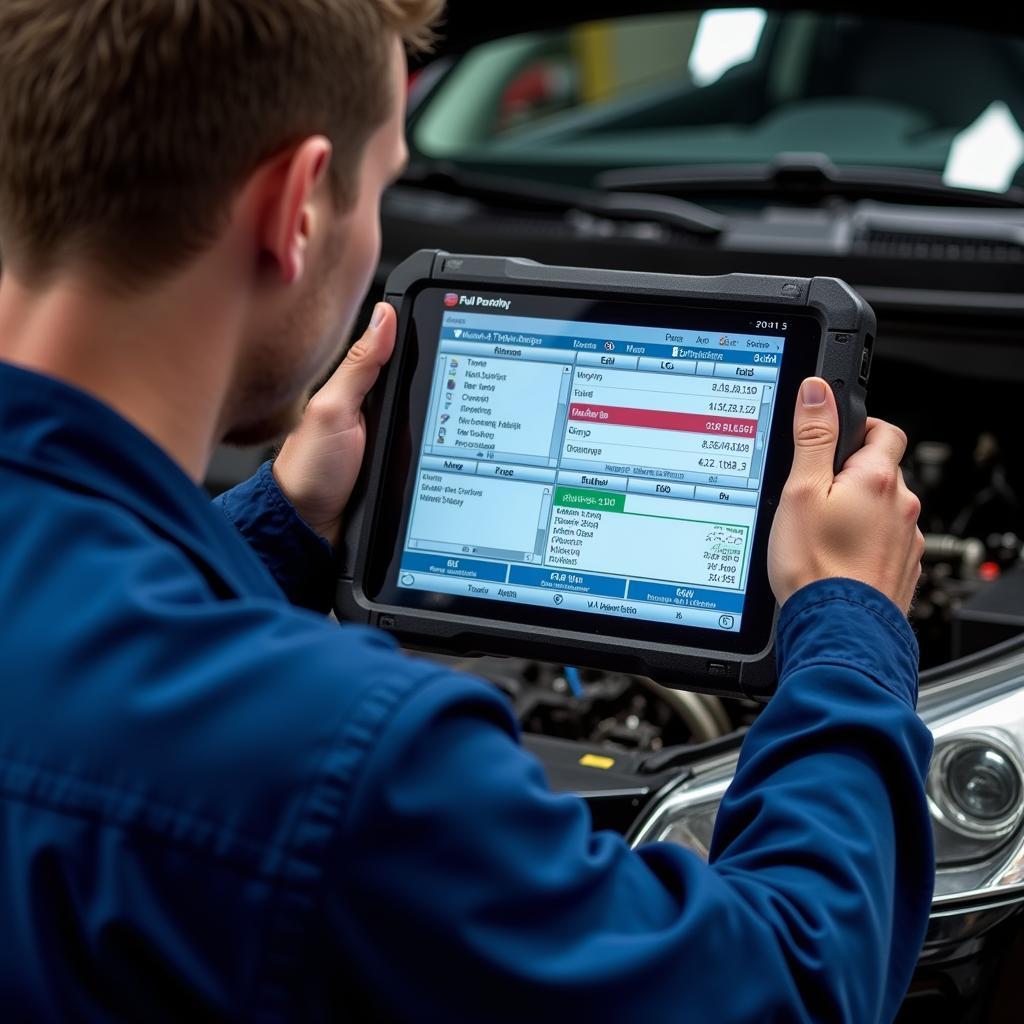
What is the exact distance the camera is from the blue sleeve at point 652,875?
62 cm

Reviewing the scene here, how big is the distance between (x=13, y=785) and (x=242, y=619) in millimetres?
120

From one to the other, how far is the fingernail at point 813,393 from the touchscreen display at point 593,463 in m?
0.05

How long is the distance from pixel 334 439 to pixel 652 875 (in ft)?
1.77

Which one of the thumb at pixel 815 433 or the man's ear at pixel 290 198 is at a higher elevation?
the man's ear at pixel 290 198

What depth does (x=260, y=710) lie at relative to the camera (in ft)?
2.03

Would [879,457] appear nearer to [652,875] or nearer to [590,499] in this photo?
[590,499]

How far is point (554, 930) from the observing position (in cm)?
65

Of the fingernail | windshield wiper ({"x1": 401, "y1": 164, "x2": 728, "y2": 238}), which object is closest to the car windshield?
windshield wiper ({"x1": 401, "y1": 164, "x2": 728, "y2": 238})

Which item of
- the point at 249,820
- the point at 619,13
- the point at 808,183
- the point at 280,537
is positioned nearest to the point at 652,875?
the point at 249,820

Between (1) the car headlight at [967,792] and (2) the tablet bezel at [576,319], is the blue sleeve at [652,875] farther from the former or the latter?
(1) the car headlight at [967,792]

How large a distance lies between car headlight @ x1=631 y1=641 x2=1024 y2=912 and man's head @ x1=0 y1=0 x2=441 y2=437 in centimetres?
65

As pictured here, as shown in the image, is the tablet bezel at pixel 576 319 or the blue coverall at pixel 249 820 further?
the tablet bezel at pixel 576 319

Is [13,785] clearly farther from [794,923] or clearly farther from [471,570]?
[471,570]

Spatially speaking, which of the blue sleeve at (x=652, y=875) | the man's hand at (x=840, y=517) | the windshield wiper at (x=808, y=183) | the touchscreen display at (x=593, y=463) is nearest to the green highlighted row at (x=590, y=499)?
the touchscreen display at (x=593, y=463)
